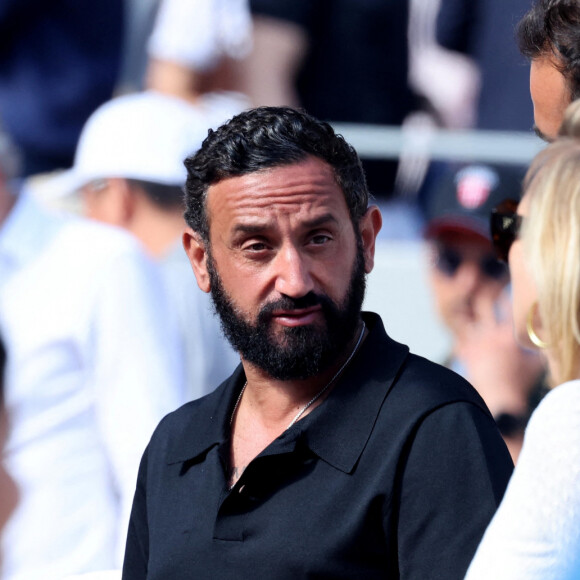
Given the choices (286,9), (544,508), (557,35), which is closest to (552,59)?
(557,35)

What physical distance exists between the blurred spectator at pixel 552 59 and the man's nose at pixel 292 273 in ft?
1.67

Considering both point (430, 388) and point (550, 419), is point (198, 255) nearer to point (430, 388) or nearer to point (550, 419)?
point (430, 388)

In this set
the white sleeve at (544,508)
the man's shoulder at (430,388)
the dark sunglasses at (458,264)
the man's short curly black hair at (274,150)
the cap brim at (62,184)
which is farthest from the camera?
the cap brim at (62,184)

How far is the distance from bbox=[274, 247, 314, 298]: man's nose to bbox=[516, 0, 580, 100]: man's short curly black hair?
57cm

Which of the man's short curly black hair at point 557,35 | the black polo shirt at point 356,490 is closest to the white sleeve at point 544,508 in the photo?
the black polo shirt at point 356,490

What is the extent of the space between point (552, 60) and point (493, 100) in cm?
251

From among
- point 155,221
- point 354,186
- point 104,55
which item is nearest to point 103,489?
point 155,221

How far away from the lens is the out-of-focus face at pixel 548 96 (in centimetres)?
197

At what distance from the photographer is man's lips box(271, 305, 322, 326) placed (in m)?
1.92

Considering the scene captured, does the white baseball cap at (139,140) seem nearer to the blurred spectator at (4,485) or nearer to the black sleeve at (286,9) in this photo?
the black sleeve at (286,9)

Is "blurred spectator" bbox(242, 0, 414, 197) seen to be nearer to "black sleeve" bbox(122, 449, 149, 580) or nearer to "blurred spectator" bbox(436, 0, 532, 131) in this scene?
Result: "blurred spectator" bbox(436, 0, 532, 131)

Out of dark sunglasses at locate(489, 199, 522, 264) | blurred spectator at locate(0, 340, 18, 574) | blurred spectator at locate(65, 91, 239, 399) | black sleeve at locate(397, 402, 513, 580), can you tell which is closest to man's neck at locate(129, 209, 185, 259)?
blurred spectator at locate(65, 91, 239, 399)

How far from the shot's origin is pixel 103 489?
382 cm

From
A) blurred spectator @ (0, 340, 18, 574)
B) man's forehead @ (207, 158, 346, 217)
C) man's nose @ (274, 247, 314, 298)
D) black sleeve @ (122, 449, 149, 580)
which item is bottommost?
blurred spectator @ (0, 340, 18, 574)
